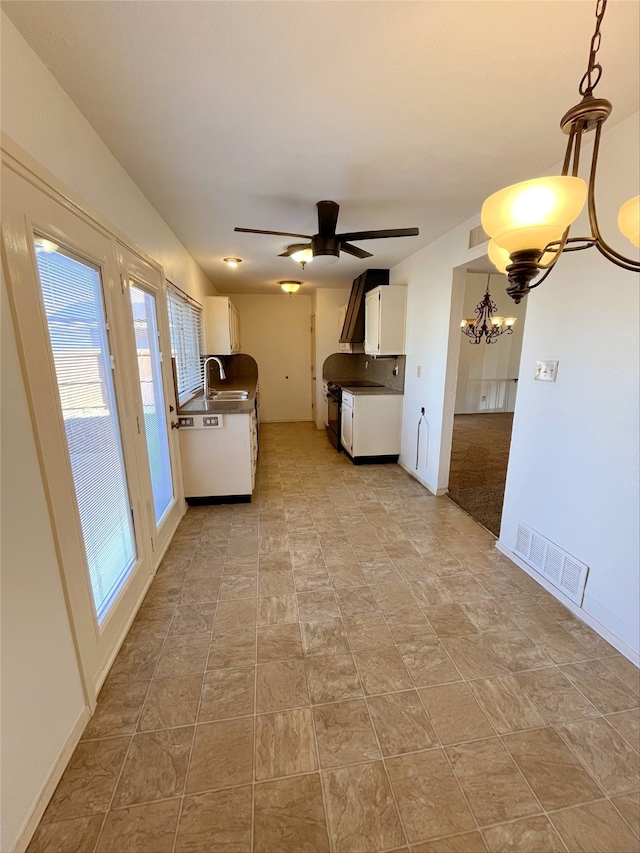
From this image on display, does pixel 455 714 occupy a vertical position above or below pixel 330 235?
below

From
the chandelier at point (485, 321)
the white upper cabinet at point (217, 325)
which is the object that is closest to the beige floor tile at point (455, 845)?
the white upper cabinet at point (217, 325)

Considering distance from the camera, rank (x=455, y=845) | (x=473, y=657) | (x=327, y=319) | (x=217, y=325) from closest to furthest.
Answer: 1. (x=455, y=845)
2. (x=473, y=657)
3. (x=217, y=325)
4. (x=327, y=319)

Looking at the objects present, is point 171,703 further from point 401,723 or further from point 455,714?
point 455,714

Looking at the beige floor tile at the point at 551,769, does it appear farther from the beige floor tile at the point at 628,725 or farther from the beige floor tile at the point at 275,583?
the beige floor tile at the point at 275,583

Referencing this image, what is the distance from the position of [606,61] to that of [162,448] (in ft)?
10.5

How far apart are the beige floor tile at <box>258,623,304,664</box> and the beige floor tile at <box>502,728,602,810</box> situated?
3.15 ft

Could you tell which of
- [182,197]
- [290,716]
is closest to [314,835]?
[290,716]

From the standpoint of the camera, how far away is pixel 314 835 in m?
1.11

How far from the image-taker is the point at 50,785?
119 cm

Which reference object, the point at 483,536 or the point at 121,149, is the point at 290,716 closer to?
the point at 483,536

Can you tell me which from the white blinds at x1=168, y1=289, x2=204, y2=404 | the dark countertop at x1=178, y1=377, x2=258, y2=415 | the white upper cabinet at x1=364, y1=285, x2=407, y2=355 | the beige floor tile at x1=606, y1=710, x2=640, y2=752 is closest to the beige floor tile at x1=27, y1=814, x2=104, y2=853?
the beige floor tile at x1=606, y1=710, x2=640, y2=752

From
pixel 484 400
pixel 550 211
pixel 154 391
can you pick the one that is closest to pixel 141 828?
pixel 550 211

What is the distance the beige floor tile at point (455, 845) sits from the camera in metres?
1.07

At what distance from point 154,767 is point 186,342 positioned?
3603 millimetres
